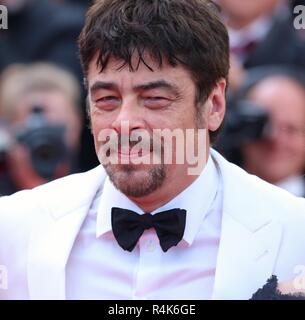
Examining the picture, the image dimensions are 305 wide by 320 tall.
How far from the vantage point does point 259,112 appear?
7.79 feet

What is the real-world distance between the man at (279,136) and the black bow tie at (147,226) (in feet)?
2.20

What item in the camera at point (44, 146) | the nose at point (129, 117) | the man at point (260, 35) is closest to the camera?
the nose at point (129, 117)

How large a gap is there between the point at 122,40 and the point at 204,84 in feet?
0.57

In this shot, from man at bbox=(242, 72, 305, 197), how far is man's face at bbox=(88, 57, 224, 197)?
0.74 metres

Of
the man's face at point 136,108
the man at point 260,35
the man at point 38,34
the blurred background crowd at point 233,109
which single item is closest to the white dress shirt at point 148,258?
the man's face at point 136,108

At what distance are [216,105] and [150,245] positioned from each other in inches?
11.1

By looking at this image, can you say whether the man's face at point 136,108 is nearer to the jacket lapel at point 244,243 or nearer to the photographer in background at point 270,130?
the jacket lapel at point 244,243

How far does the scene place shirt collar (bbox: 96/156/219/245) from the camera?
1710 millimetres

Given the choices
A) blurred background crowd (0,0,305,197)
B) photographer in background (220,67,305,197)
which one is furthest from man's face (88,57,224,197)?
photographer in background (220,67,305,197)

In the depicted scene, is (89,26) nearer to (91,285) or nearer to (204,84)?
(204,84)

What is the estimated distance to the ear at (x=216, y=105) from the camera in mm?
1716

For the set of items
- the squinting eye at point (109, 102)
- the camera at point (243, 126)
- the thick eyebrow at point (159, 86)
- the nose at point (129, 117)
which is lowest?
the nose at point (129, 117)

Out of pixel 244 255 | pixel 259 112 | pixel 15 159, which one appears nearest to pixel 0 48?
pixel 15 159

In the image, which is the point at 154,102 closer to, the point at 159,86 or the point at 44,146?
the point at 159,86
